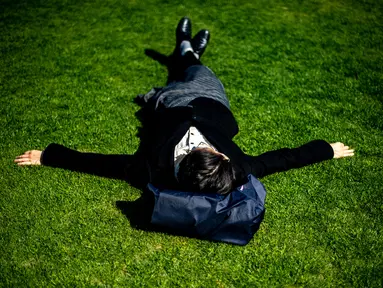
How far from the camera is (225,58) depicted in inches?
247

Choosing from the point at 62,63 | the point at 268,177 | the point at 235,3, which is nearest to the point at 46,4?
the point at 62,63

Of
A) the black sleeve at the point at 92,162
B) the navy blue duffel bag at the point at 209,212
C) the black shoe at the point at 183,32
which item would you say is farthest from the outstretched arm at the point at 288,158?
the black shoe at the point at 183,32

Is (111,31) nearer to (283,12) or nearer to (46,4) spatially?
(46,4)

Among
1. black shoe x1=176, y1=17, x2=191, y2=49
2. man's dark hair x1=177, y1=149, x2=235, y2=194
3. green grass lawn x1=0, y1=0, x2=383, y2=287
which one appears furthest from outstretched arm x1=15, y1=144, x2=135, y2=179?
black shoe x1=176, y1=17, x2=191, y2=49

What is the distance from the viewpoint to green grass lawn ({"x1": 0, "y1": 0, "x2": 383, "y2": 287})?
323cm

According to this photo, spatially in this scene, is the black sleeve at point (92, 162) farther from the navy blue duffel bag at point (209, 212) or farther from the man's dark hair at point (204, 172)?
the man's dark hair at point (204, 172)

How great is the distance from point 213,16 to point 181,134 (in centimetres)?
493

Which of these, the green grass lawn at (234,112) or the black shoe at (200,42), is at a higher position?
the black shoe at (200,42)

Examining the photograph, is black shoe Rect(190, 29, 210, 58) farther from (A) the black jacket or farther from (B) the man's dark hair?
(B) the man's dark hair

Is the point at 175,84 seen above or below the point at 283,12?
below

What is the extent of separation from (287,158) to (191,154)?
4.22ft

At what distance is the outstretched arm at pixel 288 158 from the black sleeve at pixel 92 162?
4.63ft

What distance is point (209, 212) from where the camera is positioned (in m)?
3.07

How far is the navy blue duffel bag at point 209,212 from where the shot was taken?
3074 mm
